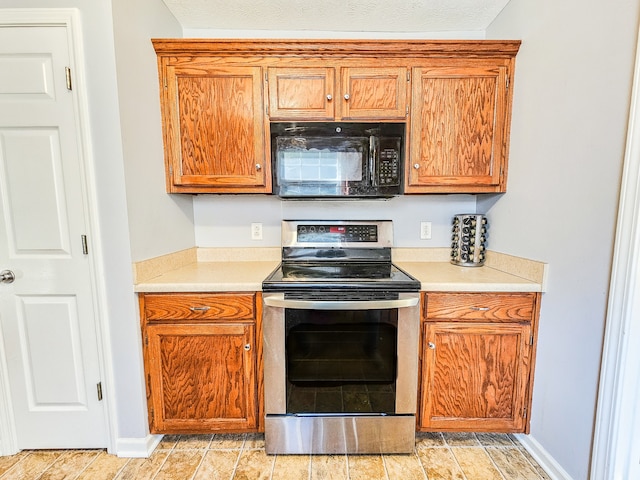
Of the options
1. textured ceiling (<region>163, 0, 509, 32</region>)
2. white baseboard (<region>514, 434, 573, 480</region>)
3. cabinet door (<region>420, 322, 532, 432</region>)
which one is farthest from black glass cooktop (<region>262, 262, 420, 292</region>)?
textured ceiling (<region>163, 0, 509, 32</region>)

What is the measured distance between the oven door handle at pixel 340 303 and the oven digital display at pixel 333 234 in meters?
0.56

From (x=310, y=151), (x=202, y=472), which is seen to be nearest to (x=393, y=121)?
(x=310, y=151)

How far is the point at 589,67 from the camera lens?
1192 millimetres

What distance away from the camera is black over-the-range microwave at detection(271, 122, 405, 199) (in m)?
1.64

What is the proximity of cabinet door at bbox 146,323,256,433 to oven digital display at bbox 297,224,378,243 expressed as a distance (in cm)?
68

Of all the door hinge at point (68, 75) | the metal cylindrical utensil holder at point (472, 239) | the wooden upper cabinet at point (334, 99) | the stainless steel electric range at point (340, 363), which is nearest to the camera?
the door hinge at point (68, 75)

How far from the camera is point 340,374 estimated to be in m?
1.47

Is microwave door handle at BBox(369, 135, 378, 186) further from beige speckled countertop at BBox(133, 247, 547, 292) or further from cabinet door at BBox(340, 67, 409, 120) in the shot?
beige speckled countertop at BBox(133, 247, 547, 292)

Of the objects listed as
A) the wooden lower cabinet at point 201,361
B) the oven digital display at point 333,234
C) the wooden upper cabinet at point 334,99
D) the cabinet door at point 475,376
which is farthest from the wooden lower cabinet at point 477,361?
the wooden lower cabinet at point 201,361

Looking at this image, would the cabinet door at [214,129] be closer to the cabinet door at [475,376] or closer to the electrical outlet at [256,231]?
the electrical outlet at [256,231]

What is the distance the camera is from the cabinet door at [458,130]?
5.36ft

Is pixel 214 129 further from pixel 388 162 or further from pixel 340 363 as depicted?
pixel 340 363

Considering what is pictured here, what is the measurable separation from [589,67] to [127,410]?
2.62 metres

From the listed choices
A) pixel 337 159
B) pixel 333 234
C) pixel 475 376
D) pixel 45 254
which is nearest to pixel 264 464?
pixel 475 376
